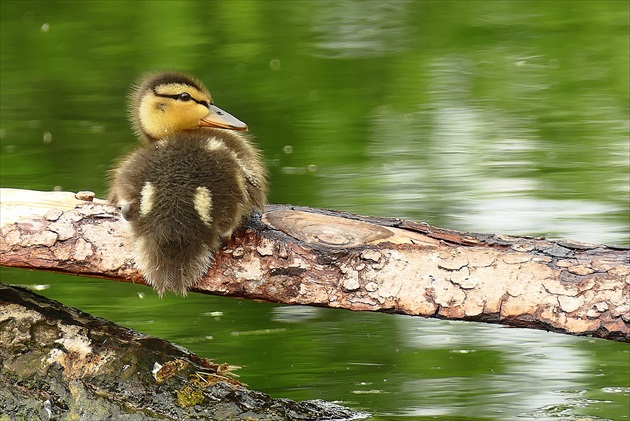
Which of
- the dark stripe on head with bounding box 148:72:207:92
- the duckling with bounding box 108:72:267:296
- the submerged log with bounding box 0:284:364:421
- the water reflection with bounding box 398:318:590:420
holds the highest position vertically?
the dark stripe on head with bounding box 148:72:207:92

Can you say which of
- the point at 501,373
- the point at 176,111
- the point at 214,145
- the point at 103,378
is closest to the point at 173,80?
the point at 176,111

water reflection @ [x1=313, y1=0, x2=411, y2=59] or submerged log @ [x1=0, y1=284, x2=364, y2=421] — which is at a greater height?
water reflection @ [x1=313, y1=0, x2=411, y2=59]

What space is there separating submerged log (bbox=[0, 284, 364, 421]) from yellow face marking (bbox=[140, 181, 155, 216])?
49 centimetres

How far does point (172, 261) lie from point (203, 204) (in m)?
0.17

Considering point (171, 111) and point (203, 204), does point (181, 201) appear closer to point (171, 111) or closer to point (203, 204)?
point (203, 204)

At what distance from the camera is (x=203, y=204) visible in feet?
10.8

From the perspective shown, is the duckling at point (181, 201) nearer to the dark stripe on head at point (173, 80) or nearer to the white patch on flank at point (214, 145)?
the white patch on flank at point (214, 145)

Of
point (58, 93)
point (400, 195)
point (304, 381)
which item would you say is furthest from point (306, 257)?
point (58, 93)

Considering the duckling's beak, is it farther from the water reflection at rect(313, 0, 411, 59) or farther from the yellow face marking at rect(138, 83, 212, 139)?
the water reflection at rect(313, 0, 411, 59)

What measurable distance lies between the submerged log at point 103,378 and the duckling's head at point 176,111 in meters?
0.64

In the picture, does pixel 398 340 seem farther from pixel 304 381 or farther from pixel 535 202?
pixel 535 202

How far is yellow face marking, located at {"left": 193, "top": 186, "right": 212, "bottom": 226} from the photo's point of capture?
3.29 meters

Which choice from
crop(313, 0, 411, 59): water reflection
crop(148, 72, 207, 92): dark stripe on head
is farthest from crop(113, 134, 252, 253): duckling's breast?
crop(313, 0, 411, 59): water reflection

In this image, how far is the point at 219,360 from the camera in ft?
13.5
